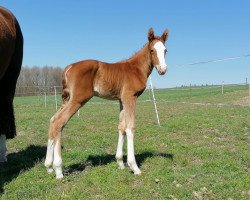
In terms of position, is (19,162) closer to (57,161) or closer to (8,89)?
(8,89)

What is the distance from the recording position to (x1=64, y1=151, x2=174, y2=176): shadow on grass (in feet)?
23.3

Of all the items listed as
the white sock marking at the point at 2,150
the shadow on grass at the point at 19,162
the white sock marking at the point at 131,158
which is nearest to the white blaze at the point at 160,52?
the white sock marking at the point at 131,158

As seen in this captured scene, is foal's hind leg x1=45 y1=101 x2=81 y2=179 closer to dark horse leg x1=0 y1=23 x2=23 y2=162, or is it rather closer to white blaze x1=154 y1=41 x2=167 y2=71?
white blaze x1=154 y1=41 x2=167 y2=71

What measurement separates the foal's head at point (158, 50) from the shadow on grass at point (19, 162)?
333 cm

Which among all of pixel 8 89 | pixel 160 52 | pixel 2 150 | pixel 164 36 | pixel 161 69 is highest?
pixel 164 36

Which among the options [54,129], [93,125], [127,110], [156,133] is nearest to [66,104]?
[54,129]

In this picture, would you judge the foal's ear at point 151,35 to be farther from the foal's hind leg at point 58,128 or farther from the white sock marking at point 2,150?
the white sock marking at point 2,150

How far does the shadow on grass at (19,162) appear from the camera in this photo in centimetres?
672

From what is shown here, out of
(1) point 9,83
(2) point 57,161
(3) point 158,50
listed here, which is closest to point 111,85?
(3) point 158,50

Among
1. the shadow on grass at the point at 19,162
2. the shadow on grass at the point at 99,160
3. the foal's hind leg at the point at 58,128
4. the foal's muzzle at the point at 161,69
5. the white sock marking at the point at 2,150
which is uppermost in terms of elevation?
the foal's muzzle at the point at 161,69

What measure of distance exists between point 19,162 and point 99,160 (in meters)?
1.78

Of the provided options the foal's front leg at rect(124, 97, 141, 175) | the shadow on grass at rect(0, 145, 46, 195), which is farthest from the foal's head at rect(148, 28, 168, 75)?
the shadow on grass at rect(0, 145, 46, 195)

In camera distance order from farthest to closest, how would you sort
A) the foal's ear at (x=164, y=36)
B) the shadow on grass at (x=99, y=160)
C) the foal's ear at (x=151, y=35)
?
the shadow on grass at (x=99, y=160) < the foal's ear at (x=164, y=36) < the foal's ear at (x=151, y=35)

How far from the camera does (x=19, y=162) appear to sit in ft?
25.7
